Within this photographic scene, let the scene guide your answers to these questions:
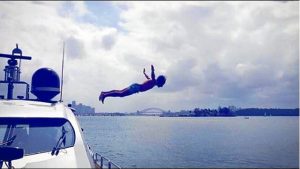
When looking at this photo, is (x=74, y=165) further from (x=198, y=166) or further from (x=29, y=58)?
(x=198, y=166)

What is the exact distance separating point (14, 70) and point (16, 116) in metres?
5.76

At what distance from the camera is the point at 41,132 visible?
20.0 feet

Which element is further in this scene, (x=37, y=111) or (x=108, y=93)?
(x=108, y=93)

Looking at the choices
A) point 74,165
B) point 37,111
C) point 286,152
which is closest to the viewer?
point 74,165

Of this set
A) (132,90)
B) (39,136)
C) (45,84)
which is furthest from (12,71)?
(39,136)

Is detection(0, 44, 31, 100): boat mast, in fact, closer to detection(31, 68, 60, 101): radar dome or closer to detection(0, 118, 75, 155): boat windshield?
detection(31, 68, 60, 101): radar dome

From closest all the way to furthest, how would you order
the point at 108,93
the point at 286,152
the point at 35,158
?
1. the point at 35,158
2. the point at 108,93
3. the point at 286,152

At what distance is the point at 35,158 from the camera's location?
5.43 m

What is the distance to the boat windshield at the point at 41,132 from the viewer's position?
592 centimetres

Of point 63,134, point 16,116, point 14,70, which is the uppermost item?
point 14,70

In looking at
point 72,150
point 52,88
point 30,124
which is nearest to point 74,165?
point 72,150

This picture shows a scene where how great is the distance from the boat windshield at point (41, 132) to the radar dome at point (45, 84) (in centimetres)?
335

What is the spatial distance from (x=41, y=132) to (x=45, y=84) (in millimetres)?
4704

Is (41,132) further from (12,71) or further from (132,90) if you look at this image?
(12,71)
